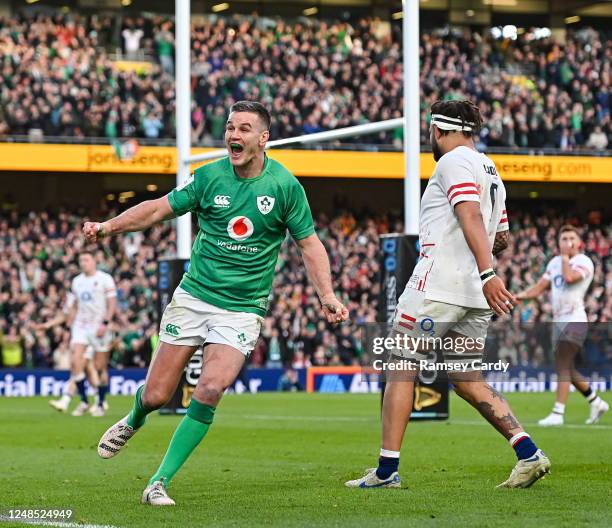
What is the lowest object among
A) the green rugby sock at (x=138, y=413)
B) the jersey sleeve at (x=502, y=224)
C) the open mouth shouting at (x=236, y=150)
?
the green rugby sock at (x=138, y=413)

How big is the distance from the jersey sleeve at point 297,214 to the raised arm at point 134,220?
2.09 feet

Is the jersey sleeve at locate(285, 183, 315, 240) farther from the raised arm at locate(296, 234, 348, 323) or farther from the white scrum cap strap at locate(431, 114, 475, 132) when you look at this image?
the white scrum cap strap at locate(431, 114, 475, 132)

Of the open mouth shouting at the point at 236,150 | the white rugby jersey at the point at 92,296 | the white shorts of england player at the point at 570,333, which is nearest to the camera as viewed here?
the open mouth shouting at the point at 236,150

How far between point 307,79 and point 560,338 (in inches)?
950

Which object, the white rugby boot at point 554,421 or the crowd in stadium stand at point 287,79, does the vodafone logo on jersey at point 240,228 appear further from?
the crowd in stadium stand at point 287,79

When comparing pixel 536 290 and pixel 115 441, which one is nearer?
pixel 115 441

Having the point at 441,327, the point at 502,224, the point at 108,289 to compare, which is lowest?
the point at 108,289

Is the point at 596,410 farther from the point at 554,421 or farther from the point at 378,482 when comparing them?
the point at 378,482

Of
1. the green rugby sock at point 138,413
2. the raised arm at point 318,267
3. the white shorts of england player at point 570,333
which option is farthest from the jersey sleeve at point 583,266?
the green rugby sock at point 138,413

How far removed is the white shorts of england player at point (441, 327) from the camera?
304 inches

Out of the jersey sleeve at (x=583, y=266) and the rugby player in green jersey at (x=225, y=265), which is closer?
the rugby player in green jersey at (x=225, y=265)

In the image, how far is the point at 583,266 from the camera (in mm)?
14812

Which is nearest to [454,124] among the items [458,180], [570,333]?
[458,180]

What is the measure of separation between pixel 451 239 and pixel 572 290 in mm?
7480
